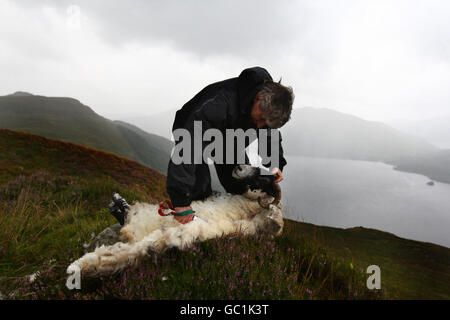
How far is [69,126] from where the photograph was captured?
95.8m

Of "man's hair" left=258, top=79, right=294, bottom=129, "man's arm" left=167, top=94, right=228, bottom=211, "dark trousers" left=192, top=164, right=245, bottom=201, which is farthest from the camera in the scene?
"dark trousers" left=192, top=164, right=245, bottom=201

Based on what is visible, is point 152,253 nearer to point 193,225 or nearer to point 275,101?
point 193,225

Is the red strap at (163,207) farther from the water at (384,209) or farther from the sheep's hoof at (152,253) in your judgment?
the water at (384,209)

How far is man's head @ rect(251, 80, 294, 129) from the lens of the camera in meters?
3.02

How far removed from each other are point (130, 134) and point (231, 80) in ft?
470

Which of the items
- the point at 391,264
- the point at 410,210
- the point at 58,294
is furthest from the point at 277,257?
the point at 410,210

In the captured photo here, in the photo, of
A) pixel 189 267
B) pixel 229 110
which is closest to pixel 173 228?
pixel 189 267

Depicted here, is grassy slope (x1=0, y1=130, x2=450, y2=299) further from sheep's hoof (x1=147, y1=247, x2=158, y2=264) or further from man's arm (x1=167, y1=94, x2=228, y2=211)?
man's arm (x1=167, y1=94, x2=228, y2=211)

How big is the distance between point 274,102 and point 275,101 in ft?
0.06

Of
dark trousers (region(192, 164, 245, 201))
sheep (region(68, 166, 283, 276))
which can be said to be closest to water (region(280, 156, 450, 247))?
dark trousers (region(192, 164, 245, 201))

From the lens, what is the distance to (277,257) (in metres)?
2.78

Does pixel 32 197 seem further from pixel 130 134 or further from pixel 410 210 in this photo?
pixel 410 210

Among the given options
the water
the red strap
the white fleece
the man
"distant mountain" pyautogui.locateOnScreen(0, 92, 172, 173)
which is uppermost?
"distant mountain" pyautogui.locateOnScreen(0, 92, 172, 173)

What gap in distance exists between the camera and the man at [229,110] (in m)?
2.75
